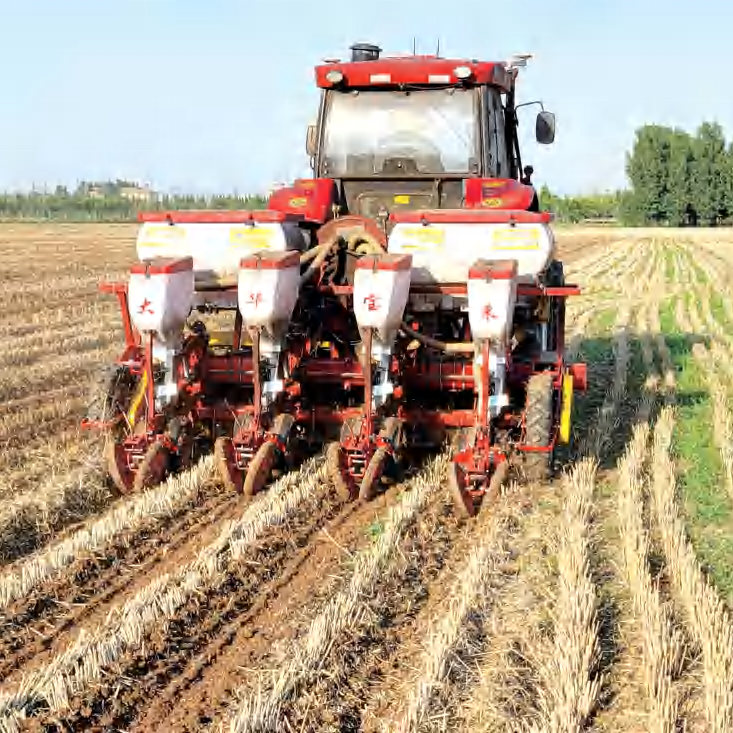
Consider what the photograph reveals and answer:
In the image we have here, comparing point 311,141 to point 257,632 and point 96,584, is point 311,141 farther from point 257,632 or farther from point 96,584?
point 257,632

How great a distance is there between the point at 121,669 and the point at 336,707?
2.69 ft

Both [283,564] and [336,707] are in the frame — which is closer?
Result: [336,707]

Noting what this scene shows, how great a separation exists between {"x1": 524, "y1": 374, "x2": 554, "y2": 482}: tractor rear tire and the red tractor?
11 millimetres

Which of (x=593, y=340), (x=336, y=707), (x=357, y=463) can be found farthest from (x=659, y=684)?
(x=593, y=340)

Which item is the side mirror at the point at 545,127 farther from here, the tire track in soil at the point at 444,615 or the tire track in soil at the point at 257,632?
the tire track in soil at the point at 257,632

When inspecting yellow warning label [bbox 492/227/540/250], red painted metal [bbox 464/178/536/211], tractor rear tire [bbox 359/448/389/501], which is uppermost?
red painted metal [bbox 464/178/536/211]

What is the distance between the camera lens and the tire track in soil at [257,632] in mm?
3479

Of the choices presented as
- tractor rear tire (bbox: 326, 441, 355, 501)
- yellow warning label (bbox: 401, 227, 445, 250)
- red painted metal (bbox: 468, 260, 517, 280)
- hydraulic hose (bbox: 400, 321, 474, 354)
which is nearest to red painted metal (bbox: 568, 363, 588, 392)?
hydraulic hose (bbox: 400, 321, 474, 354)

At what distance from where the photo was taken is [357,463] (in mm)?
5953

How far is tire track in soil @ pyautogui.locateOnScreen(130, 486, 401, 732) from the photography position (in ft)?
11.4

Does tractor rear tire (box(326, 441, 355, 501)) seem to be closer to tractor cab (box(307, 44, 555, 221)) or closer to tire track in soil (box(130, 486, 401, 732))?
tire track in soil (box(130, 486, 401, 732))

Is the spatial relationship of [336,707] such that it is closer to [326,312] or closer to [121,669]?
[121,669]

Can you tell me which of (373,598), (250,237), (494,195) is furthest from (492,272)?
(373,598)

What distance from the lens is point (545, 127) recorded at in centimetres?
767
